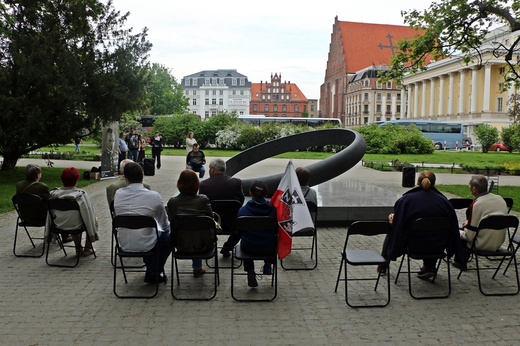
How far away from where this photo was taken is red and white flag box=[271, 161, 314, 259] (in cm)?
583

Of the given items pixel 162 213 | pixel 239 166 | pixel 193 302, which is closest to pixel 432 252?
pixel 193 302

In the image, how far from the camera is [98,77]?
1730cm

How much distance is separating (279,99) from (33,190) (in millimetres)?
137622

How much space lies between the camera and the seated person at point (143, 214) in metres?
5.78

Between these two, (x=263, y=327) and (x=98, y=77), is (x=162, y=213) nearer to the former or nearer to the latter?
(x=263, y=327)

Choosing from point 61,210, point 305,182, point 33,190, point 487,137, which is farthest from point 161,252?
point 487,137

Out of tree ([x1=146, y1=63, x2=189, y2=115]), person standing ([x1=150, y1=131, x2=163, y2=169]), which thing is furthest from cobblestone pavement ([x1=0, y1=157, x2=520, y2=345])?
tree ([x1=146, y1=63, x2=189, y2=115])

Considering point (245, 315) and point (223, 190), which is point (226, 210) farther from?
point (245, 315)

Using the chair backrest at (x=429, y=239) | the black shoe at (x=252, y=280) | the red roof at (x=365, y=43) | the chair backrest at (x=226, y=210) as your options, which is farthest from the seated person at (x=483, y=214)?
the red roof at (x=365, y=43)

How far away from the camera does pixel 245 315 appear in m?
5.12

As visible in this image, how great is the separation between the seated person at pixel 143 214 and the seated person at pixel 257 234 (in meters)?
0.94

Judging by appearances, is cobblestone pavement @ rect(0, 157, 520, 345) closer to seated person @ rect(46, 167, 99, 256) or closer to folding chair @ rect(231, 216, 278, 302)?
folding chair @ rect(231, 216, 278, 302)

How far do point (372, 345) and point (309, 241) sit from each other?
439 centimetres

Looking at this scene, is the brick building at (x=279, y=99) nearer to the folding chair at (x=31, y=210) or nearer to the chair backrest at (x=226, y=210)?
the folding chair at (x=31, y=210)
